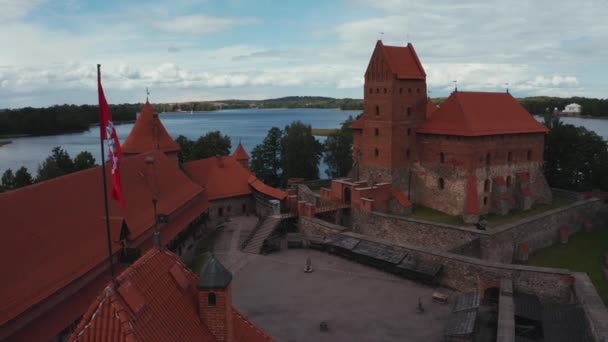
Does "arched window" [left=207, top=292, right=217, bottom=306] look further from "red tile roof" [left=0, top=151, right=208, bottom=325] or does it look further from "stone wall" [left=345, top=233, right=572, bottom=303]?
"stone wall" [left=345, top=233, right=572, bottom=303]

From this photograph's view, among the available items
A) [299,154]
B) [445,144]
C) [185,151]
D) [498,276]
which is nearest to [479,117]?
[445,144]

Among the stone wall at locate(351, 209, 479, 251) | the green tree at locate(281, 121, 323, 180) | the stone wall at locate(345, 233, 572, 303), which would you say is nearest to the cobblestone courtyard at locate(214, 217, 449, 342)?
the stone wall at locate(345, 233, 572, 303)

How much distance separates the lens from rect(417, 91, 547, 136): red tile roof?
29.5m

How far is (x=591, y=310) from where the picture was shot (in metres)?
15.8

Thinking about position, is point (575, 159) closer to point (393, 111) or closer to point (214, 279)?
point (393, 111)

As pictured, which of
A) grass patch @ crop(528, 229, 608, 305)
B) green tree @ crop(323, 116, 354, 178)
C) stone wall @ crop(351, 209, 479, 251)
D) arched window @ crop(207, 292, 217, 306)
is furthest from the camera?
green tree @ crop(323, 116, 354, 178)

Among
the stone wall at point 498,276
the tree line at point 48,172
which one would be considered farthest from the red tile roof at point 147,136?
the stone wall at point 498,276

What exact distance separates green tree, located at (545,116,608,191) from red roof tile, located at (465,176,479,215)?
41.8 feet

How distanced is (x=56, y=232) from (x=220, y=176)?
Answer: 19389 mm

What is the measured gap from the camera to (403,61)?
31.5m

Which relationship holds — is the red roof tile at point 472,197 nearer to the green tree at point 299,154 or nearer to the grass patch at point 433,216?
the grass patch at point 433,216

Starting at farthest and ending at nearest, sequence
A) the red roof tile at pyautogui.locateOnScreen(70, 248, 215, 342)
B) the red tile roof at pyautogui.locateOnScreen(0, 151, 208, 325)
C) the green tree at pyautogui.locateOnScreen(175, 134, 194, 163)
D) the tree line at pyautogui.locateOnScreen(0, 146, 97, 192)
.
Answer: the green tree at pyautogui.locateOnScreen(175, 134, 194, 163), the tree line at pyautogui.locateOnScreen(0, 146, 97, 192), the red tile roof at pyautogui.locateOnScreen(0, 151, 208, 325), the red roof tile at pyautogui.locateOnScreen(70, 248, 215, 342)

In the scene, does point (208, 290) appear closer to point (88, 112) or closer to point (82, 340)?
point (82, 340)

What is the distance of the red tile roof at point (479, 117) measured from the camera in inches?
1163
